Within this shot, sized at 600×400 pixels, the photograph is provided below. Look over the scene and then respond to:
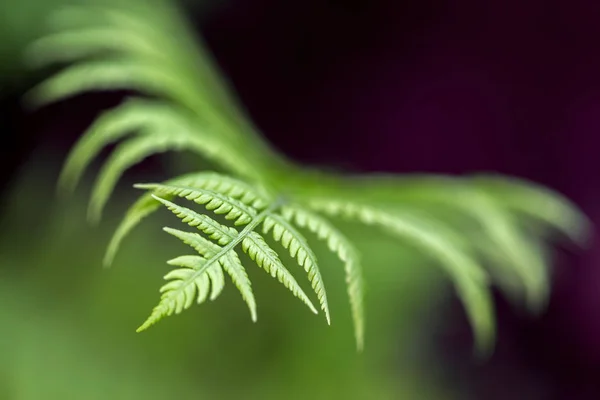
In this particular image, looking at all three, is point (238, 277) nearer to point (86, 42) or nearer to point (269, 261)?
point (269, 261)

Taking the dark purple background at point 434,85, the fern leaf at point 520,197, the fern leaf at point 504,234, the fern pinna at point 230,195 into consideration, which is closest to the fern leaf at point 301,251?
the fern pinna at point 230,195

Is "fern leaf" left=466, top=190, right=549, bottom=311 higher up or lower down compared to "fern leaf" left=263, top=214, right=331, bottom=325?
higher up

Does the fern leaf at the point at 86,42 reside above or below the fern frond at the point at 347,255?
above

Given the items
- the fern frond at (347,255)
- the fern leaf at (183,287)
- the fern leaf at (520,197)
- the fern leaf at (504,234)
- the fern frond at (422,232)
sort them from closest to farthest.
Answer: the fern leaf at (183,287) < the fern frond at (347,255) < the fern frond at (422,232) < the fern leaf at (504,234) < the fern leaf at (520,197)

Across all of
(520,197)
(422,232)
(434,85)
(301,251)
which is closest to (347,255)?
(301,251)

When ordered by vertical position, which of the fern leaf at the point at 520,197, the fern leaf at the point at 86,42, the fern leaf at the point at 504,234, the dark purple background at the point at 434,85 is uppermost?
the dark purple background at the point at 434,85

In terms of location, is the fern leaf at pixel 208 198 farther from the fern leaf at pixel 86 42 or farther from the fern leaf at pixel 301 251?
the fern leaf at pixel 86 42

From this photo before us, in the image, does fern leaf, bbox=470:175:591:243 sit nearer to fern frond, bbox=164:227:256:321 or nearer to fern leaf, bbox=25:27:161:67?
fern leaf, bbox=25:27:161:67

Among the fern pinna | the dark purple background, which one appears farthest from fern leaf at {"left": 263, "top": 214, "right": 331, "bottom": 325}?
the dark purple background

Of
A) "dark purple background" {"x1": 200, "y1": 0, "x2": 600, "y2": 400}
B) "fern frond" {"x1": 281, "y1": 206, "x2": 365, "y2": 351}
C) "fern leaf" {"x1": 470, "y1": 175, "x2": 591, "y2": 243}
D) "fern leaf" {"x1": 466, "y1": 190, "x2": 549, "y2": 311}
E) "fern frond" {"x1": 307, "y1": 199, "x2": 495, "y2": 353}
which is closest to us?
"fern frond" {"x1": 281, "y1": 206, "x2": 365, "y2": 351}
